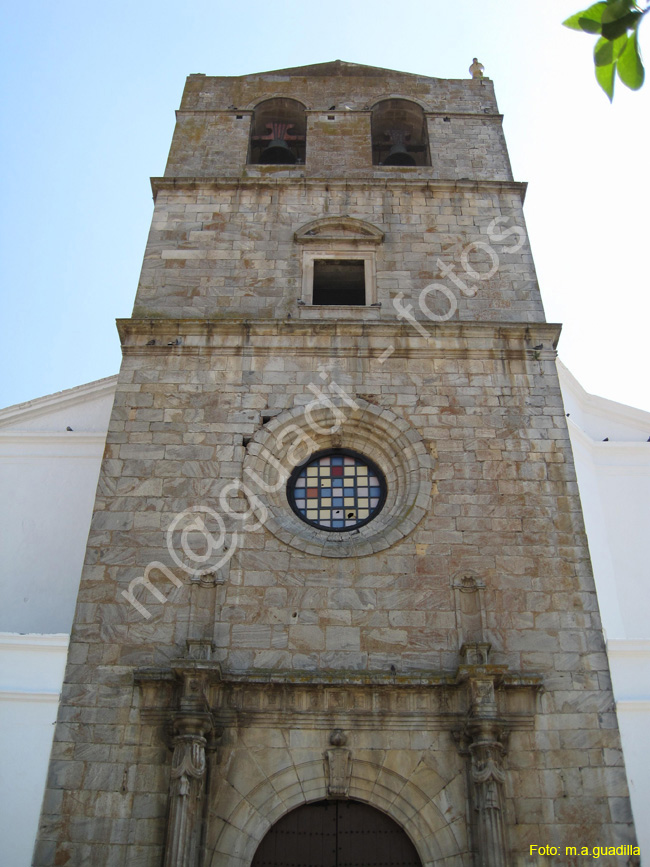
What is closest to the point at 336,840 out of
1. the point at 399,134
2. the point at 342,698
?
the point at 342,698

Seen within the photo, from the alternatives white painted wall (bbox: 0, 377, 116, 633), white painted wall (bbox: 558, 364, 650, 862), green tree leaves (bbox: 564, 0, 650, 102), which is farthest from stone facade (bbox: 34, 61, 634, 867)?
green tree leaves (bbox: 564, 0, 650, 102)

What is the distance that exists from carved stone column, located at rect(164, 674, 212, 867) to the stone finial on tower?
14.5m

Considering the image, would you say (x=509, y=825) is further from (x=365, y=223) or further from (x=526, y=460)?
(x=365, y=223)

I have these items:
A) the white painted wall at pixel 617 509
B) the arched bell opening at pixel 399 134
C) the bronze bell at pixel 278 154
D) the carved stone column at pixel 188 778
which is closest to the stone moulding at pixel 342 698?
the carved stone column at pixel 188 778

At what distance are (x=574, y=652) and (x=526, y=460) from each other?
8.96ft

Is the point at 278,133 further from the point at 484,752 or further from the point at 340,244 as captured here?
the point at 484,752

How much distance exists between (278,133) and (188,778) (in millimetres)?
12813

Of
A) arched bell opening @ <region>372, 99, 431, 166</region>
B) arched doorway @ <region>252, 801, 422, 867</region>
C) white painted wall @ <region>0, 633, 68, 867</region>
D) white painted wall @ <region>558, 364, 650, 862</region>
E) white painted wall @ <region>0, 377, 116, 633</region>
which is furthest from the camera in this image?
arched bell opening @ <region>372, 99, 431, 166</region>

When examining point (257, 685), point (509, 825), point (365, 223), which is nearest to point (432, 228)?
point (365, 223)

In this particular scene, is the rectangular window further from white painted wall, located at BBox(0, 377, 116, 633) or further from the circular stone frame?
white painted wall, located at BBox(0, 377, 116, 633)

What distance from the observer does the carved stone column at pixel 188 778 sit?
8711 mm

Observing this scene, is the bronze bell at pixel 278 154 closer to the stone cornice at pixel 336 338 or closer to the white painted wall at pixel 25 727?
the stone cornice at pixel 336 338

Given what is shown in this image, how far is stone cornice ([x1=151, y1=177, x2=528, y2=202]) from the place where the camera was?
15.4 metres

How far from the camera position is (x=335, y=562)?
10.9 metres
